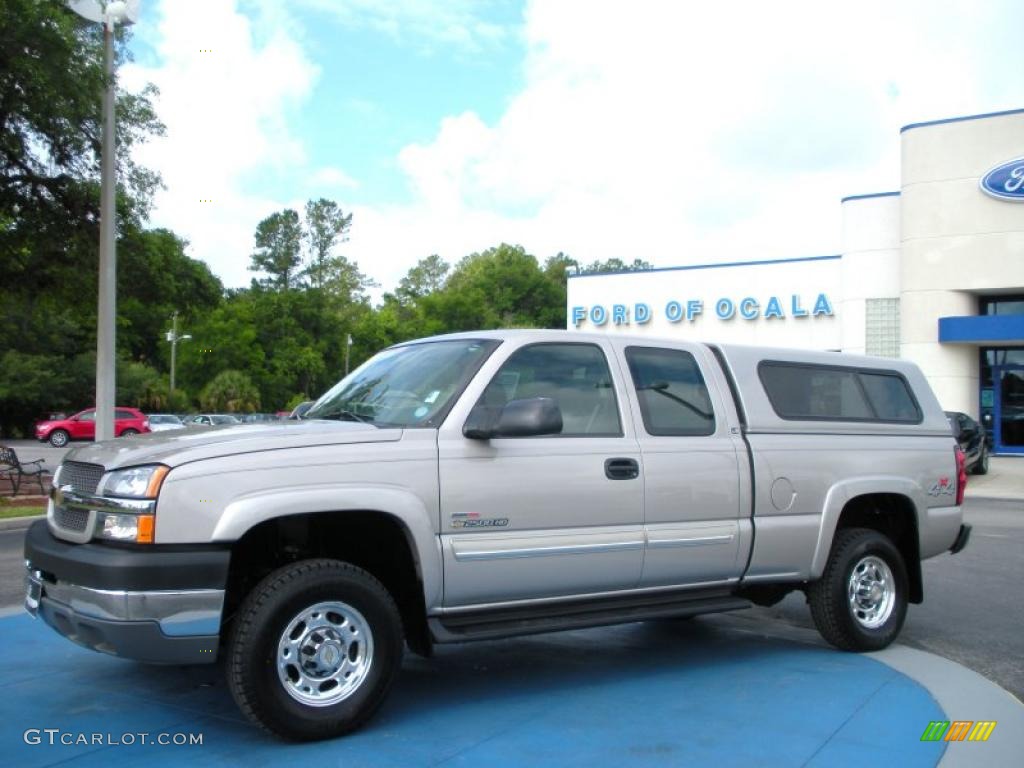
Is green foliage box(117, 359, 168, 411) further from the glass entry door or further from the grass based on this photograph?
the glass entry door

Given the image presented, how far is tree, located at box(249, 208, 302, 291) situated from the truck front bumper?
86015 millimetres

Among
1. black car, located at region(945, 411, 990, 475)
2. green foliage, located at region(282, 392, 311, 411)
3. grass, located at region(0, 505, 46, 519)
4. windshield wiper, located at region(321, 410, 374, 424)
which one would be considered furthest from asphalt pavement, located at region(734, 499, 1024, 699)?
green foliage, located at region(282, 392, 311, 411)

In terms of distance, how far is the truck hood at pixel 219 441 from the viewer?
176 inches

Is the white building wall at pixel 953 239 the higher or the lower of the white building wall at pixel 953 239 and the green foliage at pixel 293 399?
the higher

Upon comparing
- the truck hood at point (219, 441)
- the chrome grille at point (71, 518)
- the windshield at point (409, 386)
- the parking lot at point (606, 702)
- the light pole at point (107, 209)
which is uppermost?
the light pole at point (107, 209)

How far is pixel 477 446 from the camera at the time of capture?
199 inches

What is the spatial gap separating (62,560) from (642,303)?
109ft

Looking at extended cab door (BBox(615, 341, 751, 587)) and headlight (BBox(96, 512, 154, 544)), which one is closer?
headlight (BBox(96, 512, 154, 544))

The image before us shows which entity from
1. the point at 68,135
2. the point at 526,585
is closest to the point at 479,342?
the point at 526,585

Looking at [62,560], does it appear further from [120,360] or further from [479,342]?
[120,360]

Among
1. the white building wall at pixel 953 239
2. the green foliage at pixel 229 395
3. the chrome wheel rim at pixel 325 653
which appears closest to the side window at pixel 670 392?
the chrome wheel rim at pixel 325 653

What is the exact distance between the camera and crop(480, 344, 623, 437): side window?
18.1 feet

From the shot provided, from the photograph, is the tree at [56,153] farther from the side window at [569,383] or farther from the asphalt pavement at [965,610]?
→ the side window at [569,383]

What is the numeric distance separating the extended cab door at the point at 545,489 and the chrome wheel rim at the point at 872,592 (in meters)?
1.92
